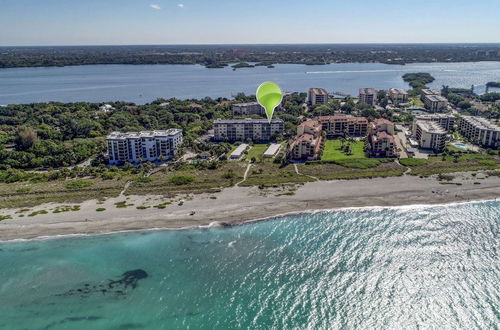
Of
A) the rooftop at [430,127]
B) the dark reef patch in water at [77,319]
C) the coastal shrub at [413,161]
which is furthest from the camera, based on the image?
the rooftop at [430,127]

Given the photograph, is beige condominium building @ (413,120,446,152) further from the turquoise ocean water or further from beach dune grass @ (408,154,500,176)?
the turquoise ocean water

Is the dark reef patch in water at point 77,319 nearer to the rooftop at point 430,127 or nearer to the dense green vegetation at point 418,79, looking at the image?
the rooftop at point 430,127

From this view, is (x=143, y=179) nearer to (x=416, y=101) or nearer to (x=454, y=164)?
(x=454, y=164)

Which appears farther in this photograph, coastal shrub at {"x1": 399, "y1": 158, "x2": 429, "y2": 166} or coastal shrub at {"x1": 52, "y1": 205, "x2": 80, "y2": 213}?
coastal shrub at {"x1": 399, "y1": 158, "x2": 429, "y2": 166}

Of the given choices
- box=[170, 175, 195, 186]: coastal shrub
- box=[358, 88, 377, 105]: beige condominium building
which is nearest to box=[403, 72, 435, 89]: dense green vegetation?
box=[358, 88, 377, 105]: beige condominium building

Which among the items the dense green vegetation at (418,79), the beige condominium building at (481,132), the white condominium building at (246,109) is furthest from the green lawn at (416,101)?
the white condominium building at (246,109)

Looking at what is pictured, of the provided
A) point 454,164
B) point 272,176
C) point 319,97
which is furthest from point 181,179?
point 319,97
